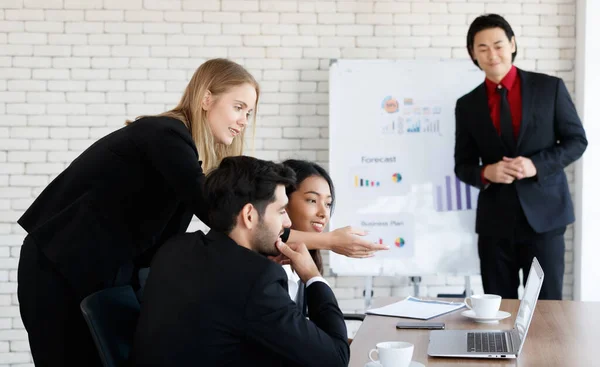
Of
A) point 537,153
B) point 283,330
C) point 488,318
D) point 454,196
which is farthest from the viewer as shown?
point 454,196

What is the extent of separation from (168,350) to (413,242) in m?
3.16

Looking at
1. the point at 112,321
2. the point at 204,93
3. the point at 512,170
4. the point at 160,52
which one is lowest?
the point at 112,321

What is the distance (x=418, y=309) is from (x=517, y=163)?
1317 mm

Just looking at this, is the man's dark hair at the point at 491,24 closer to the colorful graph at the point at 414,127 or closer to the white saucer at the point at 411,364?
the colorful graph at the point at 414,127

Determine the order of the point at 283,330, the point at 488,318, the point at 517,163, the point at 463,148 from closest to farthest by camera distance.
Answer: the point at 283,330
the point at 488,318
the point at 517,163
the point at 463,148

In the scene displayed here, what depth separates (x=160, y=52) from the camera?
4953 millimetres

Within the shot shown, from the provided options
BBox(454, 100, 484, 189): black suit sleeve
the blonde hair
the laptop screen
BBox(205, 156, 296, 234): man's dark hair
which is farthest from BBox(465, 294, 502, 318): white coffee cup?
BBox(454, 100, 484, 189): black suit sleeve

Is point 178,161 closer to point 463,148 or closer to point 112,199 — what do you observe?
point 112,199

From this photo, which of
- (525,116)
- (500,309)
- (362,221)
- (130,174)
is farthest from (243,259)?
(362,221)

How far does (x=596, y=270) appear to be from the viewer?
486cm

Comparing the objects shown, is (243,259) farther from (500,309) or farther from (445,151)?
(445,151)

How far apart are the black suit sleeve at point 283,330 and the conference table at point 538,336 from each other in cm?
13

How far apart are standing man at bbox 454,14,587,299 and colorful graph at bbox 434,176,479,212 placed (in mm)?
767

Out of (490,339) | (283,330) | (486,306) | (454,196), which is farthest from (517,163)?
(283,330)
